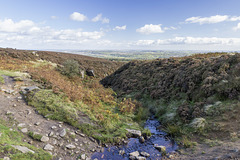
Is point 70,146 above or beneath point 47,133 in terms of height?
beneath

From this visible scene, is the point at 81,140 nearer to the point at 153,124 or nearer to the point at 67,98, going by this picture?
the point at 67,98

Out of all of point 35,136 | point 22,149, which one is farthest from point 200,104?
point 22,149

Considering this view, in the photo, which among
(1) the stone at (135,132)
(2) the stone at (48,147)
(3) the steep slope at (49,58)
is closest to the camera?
(2) the stone at (48,147)

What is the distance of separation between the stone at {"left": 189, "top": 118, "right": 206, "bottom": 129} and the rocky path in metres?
6.94

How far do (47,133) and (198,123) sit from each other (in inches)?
408

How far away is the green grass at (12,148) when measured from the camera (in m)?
6.22

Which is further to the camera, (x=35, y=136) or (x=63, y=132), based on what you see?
(x=63, y=132)

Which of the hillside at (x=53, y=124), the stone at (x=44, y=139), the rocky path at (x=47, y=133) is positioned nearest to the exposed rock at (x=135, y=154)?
the hillside at (x=53, y=124)

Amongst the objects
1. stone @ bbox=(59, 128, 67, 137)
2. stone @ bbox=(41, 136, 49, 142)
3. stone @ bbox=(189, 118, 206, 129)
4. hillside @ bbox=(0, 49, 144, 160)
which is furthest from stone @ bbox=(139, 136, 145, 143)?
stone @ bbox=(41, 136, 49, 142)

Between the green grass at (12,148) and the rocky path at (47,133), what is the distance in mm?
414

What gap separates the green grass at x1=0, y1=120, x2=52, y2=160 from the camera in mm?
6216

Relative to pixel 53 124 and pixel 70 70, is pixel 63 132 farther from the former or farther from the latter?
pixel 70 70

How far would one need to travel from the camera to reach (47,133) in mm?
8953

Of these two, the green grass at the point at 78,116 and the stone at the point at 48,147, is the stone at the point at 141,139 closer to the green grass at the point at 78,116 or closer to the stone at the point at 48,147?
the green grass at the point at 78,116
